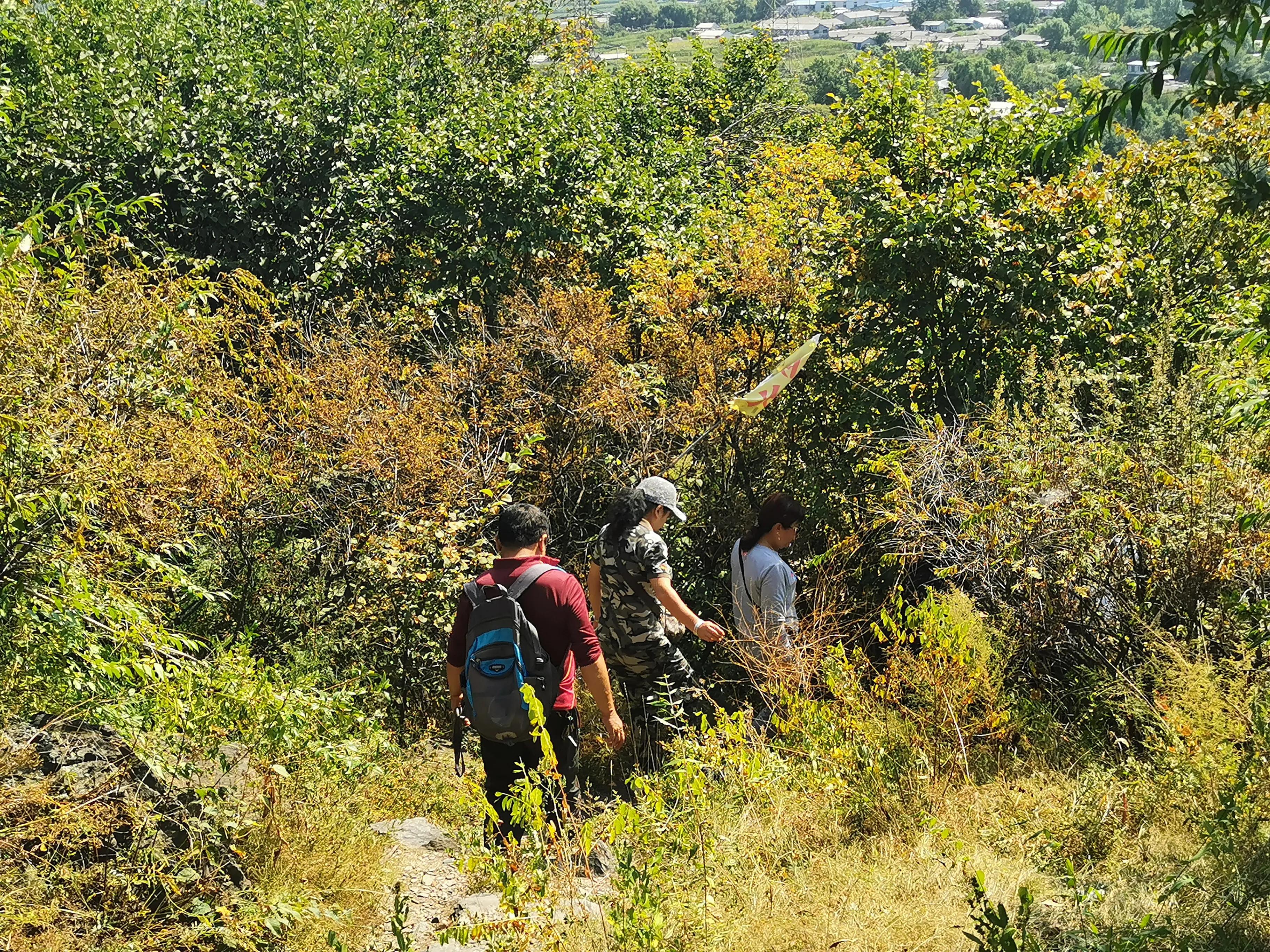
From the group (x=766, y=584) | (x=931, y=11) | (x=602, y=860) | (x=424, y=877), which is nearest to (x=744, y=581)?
(x=766, y=584)

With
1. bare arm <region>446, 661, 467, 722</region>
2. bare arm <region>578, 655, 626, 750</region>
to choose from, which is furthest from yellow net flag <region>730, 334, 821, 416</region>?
bare arm <region>446, 661, 467, 722</region>

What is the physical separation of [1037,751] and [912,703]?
58 cm

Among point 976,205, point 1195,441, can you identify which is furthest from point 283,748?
point 976,205

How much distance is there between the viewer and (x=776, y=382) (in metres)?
6.46

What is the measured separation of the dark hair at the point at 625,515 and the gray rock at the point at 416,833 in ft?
5.09

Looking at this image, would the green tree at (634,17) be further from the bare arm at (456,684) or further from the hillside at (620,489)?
the bare arm at (456,684)

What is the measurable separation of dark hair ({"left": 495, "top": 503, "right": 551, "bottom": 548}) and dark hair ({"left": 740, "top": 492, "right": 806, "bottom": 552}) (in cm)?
162

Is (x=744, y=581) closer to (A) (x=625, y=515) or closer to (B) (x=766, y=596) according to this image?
(B) (x=766, y=596)

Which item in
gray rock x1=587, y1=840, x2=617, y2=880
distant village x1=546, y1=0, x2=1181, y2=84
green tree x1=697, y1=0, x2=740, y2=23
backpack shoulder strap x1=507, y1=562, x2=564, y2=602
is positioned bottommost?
gray rock x1=587, y1=840, x2=617, y2=880

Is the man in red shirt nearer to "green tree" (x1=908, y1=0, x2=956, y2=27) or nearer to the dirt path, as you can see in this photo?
the dirt path

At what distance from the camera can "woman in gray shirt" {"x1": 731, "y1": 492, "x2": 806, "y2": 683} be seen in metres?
5.36

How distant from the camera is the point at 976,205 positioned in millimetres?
6578

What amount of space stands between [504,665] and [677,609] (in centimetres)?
122

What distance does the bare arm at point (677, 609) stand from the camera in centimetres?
512
